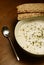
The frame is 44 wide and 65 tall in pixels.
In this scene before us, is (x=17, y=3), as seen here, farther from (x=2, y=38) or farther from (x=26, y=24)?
(x=2, y=38)

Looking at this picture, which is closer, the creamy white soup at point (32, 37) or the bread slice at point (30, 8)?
the creamy white soup at point (32, 37)

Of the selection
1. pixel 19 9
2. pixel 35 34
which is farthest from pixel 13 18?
pixel 35 34

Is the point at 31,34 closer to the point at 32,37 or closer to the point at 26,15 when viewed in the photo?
the point at 32,37

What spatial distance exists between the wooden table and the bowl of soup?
60 millimetres

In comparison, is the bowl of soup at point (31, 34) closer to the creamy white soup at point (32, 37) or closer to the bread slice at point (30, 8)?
the creamy white soup at point (32, 37)

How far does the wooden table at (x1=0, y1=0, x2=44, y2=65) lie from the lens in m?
0.88

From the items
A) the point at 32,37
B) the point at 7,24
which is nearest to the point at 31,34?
the point at 32,37

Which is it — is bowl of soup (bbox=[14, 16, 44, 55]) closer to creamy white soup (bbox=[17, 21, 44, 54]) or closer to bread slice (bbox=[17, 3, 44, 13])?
creamy white soup (bbox=[17, 21, 44, 54])

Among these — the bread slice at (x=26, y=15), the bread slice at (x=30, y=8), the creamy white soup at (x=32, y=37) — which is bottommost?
the creamy white soup at (x=32, y=37)

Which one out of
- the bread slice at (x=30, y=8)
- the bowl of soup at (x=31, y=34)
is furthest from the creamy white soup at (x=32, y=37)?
the bread slice at (x=30, y=8)

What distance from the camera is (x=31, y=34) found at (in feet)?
3.18

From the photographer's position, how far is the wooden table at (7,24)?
2.88 ft

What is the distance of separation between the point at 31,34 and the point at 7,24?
0.17m

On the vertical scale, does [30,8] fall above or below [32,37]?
above
